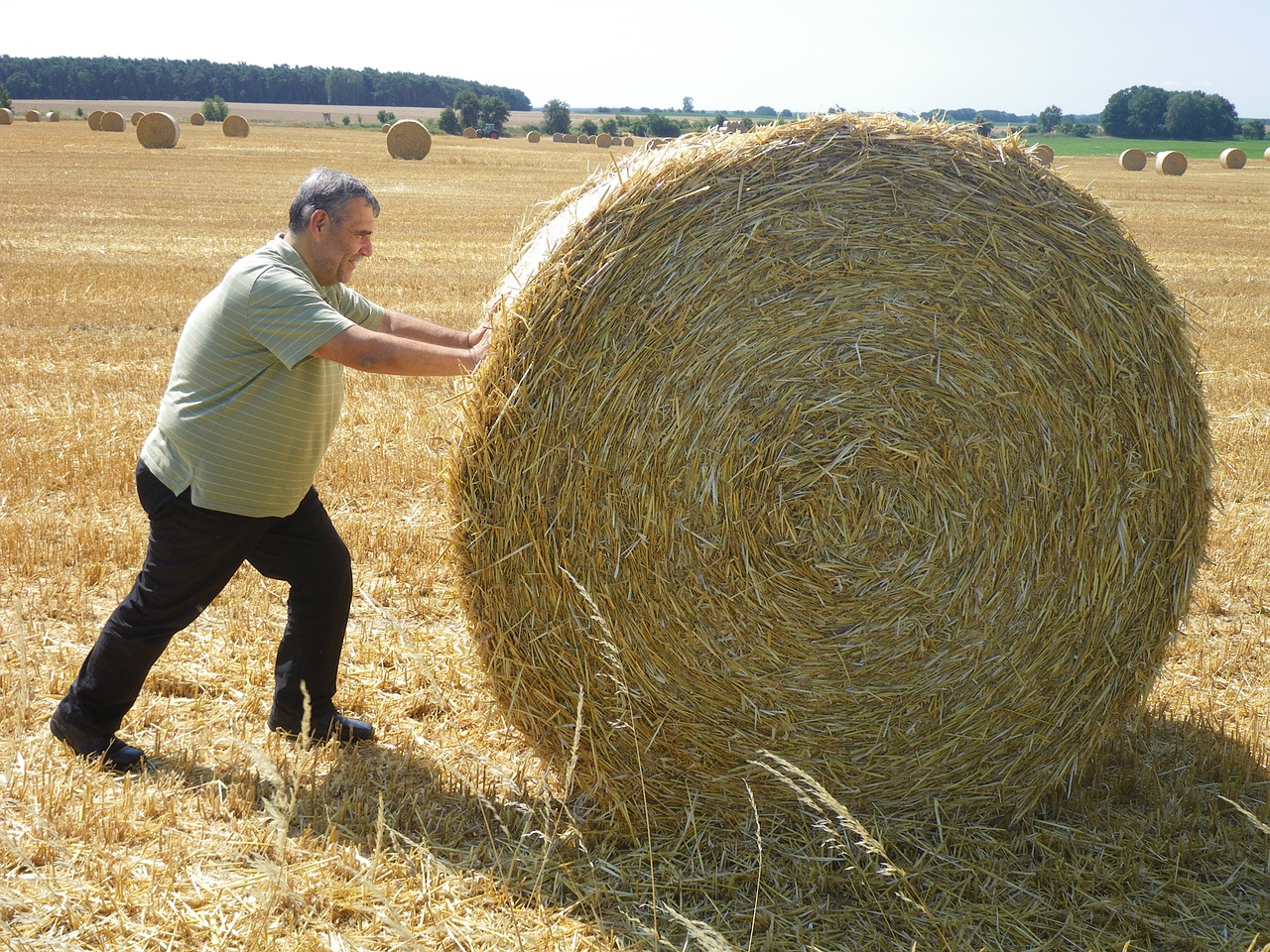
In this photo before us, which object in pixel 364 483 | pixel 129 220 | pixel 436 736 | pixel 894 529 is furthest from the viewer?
pixel 129 220

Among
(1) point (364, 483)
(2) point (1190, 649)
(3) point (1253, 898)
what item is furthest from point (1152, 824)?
(1) point (364, 483)

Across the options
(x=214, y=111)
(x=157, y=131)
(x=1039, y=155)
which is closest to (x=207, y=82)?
(x=214, y=111)

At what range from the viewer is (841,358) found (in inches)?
127

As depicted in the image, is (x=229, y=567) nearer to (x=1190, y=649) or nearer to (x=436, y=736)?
(x=436, y=736)

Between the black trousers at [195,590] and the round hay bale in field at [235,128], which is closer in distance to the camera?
the black trousers at [195,590]

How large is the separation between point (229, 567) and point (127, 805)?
766mm

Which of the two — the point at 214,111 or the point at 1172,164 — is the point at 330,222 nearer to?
the point at 1172,164

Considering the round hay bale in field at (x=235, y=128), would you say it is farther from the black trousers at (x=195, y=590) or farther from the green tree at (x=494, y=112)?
the black trousers at (x=195, y=590)

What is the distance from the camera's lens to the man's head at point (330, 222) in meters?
3.43

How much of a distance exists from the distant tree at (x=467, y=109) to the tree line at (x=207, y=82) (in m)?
42.8

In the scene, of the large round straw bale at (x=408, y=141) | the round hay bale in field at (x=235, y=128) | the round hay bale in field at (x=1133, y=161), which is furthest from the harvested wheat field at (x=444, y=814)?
the round hay bale in field at (x=235, y=128)

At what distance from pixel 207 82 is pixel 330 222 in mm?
114963

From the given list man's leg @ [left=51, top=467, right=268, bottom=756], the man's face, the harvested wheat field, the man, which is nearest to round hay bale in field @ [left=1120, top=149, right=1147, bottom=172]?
the harvested wheat field

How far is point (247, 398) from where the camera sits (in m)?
3.39
